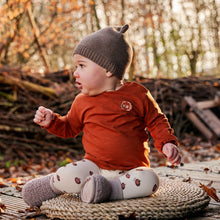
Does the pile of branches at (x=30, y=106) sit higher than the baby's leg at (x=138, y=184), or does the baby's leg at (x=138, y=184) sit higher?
the baby's leg at (x=138, y=184)

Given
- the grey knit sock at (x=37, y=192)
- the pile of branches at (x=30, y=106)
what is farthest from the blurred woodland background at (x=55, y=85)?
the grey knit sock at (x=37, y=192)

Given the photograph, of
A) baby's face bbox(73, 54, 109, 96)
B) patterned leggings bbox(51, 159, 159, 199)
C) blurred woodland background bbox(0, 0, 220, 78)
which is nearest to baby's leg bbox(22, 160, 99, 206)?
patterned leggings bbox(51, 159, 159, 199)

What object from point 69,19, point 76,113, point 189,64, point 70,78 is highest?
point 69,19

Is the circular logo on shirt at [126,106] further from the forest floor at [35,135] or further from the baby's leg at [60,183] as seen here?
the forest floor at [35,135]

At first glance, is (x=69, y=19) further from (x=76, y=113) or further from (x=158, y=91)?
(x=76, y=113)

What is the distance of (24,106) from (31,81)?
0.58 meters

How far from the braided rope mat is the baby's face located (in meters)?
0.62

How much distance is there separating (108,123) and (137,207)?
1.72 feet

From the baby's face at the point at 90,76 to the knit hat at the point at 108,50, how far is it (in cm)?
3

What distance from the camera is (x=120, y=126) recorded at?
6.16ft

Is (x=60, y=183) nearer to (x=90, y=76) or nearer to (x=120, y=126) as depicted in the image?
(x=120, y=126)

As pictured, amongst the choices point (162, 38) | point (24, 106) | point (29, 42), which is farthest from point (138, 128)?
point (162, 38)

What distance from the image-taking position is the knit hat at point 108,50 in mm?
1878

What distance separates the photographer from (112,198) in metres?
1.72
